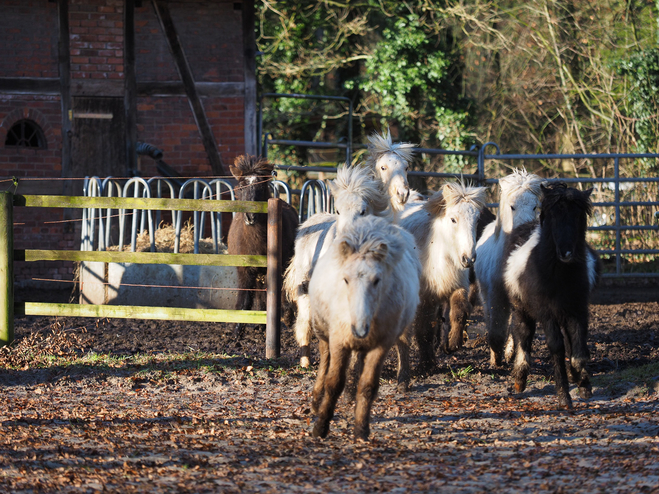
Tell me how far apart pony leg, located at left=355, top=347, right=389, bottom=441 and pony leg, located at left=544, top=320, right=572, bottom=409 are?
1.58 m

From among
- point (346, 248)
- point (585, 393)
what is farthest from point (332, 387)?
point (585, 393)

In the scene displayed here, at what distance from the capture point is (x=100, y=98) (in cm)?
1149

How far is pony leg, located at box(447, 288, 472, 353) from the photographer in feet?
20.6

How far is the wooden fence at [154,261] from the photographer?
22.2 ft

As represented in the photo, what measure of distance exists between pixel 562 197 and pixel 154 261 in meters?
3.66

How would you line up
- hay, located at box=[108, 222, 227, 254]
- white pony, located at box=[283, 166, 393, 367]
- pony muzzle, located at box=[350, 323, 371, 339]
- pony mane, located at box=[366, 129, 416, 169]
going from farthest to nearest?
hay, located at box=[108, 222, 227, 254], pony mane, located at box=[366, 129, 416, 169], white pony, located at box=[283, 166, 393, 367], pony muzzle, located at box=[350, 323, 371, 339]

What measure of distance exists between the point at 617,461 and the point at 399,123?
1498cm

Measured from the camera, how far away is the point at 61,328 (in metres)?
7.84

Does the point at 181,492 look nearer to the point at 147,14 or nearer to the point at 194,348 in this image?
the point at 194,348

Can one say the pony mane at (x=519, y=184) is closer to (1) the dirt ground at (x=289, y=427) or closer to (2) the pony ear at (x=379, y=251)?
(1) the dirt ground at (x=289, y=427)

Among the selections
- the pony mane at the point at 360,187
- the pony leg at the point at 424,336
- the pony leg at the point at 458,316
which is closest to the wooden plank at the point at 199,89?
the pony mane at the point at 360,187

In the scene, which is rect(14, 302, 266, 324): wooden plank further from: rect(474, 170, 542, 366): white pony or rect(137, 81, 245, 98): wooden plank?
rect(137, 81, 245, 98): wooden plank

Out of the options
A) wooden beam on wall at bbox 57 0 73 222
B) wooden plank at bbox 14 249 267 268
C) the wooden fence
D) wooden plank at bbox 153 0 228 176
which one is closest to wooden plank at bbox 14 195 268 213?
the wooden fence

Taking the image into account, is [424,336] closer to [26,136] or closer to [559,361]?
[559,361]
